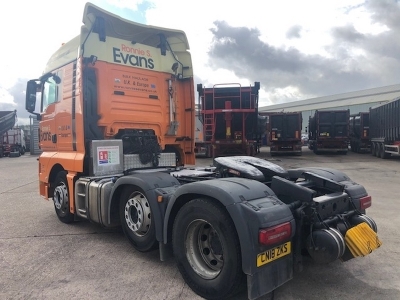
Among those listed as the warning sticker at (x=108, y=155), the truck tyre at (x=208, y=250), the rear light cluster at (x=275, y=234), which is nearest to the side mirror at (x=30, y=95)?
the warning sticker at (x=108, y=155)

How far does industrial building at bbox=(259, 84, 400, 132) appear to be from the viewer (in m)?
52.4

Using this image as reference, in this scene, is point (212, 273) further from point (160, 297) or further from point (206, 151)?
point (206, 151)

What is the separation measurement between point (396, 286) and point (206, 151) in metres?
16.0

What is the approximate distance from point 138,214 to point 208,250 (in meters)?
1.21

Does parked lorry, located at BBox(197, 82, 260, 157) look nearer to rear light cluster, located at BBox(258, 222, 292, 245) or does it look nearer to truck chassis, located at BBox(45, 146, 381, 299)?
truck chassis, located at BBox(45, 146, 381, 299)

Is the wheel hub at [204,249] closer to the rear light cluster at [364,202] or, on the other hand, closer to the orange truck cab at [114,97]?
the rear light cluster at [364,202]

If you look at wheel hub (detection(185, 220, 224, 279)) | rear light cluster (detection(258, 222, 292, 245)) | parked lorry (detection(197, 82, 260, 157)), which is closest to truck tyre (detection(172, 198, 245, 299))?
wheel hub (detection(185, 220, 224, 279))

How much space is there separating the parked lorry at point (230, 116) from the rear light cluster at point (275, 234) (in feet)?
42.6

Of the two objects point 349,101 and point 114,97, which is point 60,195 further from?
point 349,101

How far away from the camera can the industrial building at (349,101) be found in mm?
52375

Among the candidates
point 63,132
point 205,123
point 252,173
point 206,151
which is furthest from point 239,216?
point 206,151

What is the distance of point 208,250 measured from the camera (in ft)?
11.0

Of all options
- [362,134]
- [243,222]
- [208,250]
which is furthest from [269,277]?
[362,134]

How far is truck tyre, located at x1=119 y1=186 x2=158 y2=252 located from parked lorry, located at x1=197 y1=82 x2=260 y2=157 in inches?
462
